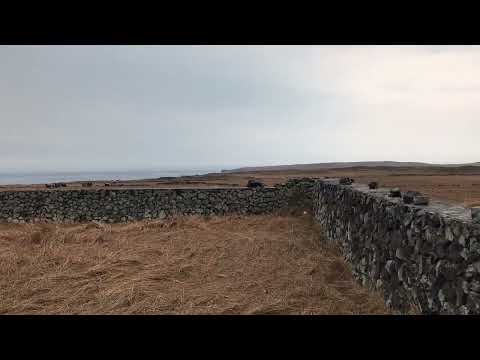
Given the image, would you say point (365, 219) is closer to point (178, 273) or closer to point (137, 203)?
point (178, 273)

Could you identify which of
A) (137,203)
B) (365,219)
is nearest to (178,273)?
(365,219)

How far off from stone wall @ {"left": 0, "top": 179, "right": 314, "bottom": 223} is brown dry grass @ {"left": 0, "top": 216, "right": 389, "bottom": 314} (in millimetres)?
2415

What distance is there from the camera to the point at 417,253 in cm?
424

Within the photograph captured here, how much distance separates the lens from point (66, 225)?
14.8 metres

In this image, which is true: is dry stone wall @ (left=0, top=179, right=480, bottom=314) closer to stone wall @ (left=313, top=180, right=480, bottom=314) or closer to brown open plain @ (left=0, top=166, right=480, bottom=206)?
stone wall @ (left=313, top=180, right=480, bottom=314)

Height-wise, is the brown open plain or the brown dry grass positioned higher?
the brown open plain

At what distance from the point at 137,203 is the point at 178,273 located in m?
8.06

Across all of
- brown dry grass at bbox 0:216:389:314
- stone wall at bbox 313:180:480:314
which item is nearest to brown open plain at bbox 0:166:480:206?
stone wall at bbox 313:180:480:314

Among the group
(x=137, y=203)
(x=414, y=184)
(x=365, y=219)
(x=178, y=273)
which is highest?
(x=365, y=219)

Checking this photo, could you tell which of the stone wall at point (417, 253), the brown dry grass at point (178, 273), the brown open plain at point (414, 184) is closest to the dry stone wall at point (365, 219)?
the stone wall at point (417, 253)

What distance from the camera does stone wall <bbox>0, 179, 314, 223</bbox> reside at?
15352 mm

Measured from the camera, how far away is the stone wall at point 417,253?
3.23 metres
